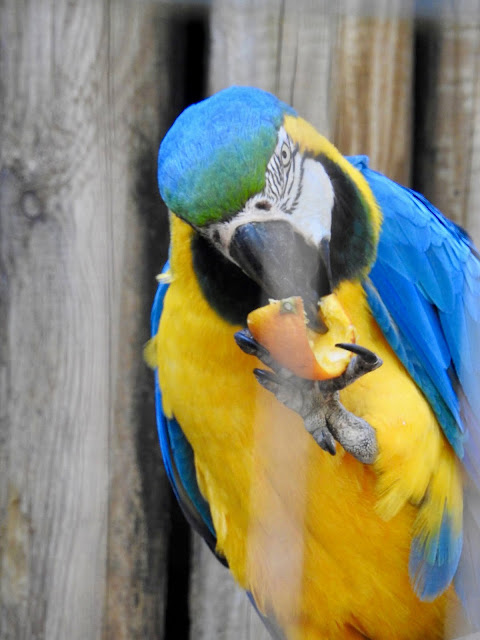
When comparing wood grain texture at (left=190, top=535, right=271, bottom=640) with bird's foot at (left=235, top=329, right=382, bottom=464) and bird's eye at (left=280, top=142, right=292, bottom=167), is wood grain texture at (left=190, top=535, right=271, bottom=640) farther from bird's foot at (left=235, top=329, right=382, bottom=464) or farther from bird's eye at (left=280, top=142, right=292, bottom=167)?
bird's eye at (left=280, top=142, right=292, bottom=167)

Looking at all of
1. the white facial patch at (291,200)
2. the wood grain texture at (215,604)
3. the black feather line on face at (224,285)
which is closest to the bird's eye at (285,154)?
the white facial patch at (291,200)

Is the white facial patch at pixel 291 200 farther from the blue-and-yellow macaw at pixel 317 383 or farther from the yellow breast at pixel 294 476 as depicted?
the yellow breast at pixel 294 476

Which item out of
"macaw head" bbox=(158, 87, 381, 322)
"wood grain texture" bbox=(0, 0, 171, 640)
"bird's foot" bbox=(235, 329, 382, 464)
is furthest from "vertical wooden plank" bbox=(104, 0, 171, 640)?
"bird's foot" bbox=(235, 329, 382, 464)

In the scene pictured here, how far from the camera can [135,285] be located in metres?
1.31

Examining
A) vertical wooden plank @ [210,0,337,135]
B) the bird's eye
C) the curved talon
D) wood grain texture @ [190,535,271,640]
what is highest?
vertical wooden plank @ [210,0,337,135]

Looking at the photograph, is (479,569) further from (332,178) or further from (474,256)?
(332,178)

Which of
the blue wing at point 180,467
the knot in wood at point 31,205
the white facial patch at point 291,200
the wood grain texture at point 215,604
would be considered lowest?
the wood grain texture at point 215,604

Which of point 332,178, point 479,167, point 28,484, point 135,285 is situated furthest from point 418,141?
point 28,484

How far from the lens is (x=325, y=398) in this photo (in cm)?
99

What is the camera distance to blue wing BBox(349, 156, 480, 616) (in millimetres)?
1133

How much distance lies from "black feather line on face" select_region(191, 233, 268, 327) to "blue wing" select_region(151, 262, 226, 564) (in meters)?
0.18

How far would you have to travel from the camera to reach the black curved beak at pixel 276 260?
36.6 inches

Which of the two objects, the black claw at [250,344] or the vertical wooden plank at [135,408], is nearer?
the black claw at [250,344]

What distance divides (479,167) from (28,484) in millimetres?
811
